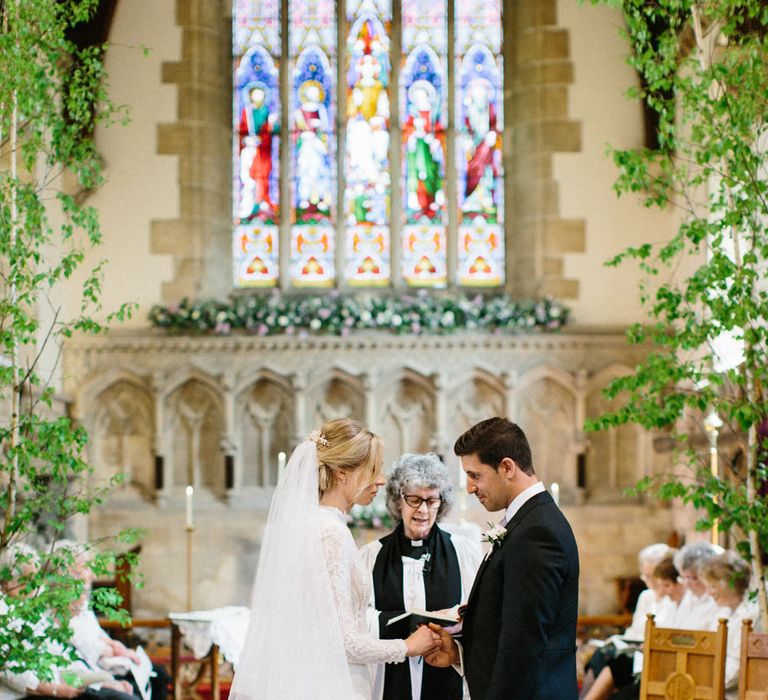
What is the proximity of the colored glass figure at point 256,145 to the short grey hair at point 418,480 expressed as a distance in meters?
5.88

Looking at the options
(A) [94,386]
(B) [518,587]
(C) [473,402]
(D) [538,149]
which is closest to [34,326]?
(B) [518,587]

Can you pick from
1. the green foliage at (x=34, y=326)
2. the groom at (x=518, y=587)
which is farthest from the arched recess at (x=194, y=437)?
the groom at (x=518, y=587)

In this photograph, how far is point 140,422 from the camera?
8961mm

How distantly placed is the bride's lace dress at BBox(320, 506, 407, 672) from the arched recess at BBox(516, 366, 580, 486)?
5.89m

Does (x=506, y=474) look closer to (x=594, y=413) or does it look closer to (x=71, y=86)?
(x=71, y=86)

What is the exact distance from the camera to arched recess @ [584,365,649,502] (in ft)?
29.4

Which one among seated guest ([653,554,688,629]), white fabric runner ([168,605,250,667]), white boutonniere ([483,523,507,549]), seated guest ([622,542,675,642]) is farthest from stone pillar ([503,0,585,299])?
white boutonniere ([483,523,507,549])

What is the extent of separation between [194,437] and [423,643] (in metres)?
6.06

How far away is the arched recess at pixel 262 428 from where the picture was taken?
895 centimetres

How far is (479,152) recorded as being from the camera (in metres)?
9.67

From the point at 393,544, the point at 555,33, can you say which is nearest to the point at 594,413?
the point at 555,33

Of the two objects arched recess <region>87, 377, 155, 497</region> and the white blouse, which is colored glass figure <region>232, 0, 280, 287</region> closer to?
arched recess <region>87, 377, 155, 497</region>

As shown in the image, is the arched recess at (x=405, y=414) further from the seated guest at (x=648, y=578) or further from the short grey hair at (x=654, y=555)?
the short grey hair at (x=654, y=555)

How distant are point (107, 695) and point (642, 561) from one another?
2.57 metres
